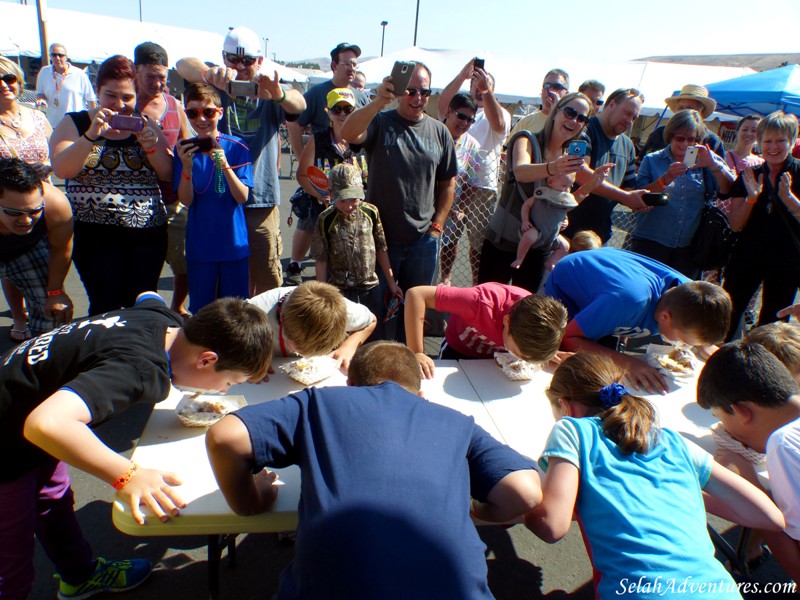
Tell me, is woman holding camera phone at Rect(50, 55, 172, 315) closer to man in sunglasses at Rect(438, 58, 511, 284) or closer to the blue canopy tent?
man in sunglasses at Rect(438, 58, 511, 284)

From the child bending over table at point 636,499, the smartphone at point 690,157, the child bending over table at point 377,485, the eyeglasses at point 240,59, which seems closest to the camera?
the child bending over table at point 377,485

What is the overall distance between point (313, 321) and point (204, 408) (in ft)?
1.57

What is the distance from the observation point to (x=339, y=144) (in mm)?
3768

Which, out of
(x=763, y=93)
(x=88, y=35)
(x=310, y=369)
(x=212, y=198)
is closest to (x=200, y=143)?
(x=212, y=198)

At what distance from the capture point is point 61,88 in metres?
6.94

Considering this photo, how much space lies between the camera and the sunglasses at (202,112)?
9.09 ft

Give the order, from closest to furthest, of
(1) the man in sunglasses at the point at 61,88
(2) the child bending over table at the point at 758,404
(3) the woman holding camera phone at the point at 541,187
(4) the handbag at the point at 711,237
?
(2) the child bending over table at the point at 758,404, (3) the woman holding camera phone at the point at 541,187, (4) the handbag at the point at 711,237, (1) the man in sunglasses at the point at 61,88

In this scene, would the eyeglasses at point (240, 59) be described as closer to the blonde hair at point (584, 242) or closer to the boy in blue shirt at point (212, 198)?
the boy in blue shirt at point (212, 198)

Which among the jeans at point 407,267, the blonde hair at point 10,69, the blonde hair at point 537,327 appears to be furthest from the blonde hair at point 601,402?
the blonde hair at point 10,69

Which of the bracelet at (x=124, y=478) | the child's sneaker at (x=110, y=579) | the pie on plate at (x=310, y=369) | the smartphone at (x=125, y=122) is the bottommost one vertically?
the child's sneaker at (x=110, y=579)

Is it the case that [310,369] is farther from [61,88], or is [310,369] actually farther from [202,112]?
[61,88]

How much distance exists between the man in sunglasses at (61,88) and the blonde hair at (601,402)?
23.8 feet

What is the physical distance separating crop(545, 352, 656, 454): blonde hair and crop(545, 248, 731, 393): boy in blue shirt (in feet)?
2.45

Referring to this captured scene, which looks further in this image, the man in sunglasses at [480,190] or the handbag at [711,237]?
the man in sunglasses at [480,190]
